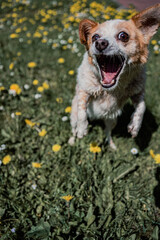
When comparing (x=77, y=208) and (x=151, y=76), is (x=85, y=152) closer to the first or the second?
(x=77, y=208)

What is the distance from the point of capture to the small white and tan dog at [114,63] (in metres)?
1.87

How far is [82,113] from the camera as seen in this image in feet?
7.27

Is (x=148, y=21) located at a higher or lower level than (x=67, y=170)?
higher

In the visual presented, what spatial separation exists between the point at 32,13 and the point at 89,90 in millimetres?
5303

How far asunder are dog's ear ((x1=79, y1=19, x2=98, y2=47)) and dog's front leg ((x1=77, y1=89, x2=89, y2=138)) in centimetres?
57

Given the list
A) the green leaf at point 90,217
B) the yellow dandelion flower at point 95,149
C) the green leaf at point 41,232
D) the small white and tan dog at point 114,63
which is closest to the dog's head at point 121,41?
the small white and tan dog at point 114,63

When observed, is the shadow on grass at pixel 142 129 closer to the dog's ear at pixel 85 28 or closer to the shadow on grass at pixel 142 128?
the shadow on grass at pixel 142 128

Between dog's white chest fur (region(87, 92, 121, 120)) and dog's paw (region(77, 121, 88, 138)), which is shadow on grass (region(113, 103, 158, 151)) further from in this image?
dog's paw (region(77, 121, 88, 138))

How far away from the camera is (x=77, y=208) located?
6.59ft

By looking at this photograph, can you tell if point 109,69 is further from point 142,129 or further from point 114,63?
point 142,129

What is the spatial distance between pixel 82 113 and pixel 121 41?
33.7 inches

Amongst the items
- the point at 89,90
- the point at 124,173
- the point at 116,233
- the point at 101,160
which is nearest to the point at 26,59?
the point at 89,90

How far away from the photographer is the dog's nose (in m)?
1.77

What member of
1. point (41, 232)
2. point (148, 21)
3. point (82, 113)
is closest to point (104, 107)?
point (82, 113)
